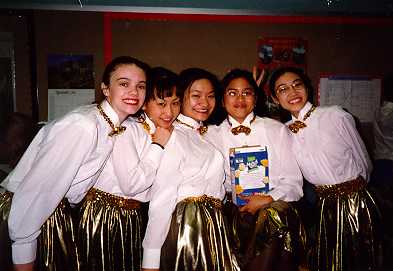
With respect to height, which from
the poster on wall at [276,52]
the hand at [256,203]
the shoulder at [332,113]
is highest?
the poster on wall at [276,52]

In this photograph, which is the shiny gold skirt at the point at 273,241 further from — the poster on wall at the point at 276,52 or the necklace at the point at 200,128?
the poster on wall at the point at 276,52

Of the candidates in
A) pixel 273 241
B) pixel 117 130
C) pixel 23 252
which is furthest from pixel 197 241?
pixel 23 252

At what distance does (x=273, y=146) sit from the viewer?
76.2 inches

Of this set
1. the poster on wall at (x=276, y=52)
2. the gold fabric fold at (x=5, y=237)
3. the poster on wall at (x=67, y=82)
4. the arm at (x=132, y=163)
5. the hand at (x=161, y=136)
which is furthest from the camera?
the poster on wall at (x=276, y=52)

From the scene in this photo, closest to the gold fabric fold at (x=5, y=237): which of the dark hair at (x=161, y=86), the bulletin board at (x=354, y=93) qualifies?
the dark hair at (x=161, y=86)

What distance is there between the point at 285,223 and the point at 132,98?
110 centimetres

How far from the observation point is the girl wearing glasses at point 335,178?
1794 millimetres

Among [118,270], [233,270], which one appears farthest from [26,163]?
[233,270]

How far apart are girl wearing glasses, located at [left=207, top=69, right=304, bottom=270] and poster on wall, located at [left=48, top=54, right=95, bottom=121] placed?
1.09 metres

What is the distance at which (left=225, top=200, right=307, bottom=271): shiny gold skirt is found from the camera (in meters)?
1.61

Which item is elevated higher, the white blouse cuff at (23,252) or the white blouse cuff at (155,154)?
the white blouse cuff at (155,154)

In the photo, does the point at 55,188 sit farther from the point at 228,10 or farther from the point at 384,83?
the point at 384,83

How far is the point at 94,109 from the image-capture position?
64.2 inches

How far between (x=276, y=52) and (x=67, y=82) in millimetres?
1707
